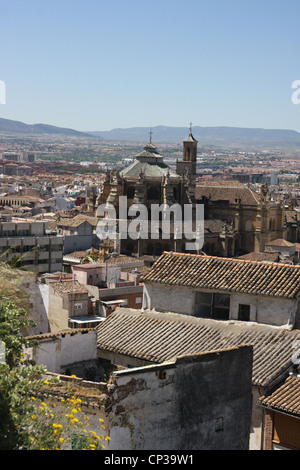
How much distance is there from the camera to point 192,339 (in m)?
14.5

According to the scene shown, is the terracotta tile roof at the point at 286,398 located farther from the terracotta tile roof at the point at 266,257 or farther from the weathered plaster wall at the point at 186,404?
the terracotta tile roof at the point at 266,257

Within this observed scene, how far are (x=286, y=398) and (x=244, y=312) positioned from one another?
227cm

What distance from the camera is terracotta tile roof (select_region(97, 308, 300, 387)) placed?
1395cm

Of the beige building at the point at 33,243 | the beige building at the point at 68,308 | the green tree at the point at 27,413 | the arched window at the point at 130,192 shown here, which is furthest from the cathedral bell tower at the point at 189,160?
the green tree at the point at 27,413

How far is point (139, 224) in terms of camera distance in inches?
2255

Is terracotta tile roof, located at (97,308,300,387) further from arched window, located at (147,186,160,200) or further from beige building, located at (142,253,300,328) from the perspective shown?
arched window, located at (147,186,160,200)

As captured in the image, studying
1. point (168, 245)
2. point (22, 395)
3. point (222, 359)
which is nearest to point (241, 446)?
point (222, 359)

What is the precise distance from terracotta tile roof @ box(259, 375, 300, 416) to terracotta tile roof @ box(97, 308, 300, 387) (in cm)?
24

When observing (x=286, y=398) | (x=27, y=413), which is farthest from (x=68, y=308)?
(x=27, y=413)

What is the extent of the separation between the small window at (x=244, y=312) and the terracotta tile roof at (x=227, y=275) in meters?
0.36

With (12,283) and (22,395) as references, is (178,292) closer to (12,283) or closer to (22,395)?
(12,283)
